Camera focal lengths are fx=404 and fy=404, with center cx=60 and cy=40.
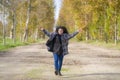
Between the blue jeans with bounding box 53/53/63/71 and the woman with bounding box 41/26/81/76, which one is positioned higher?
the woman with bounding box 41/26/81/76

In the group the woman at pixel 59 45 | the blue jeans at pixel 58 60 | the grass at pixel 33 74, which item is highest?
the woman at pixel 59 45

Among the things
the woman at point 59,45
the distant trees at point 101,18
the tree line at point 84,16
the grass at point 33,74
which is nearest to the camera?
the grass at point 33,74

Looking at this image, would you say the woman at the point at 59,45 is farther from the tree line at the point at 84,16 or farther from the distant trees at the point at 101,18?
the distant trees at the point at 101,18

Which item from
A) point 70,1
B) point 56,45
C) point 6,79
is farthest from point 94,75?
point 70,1

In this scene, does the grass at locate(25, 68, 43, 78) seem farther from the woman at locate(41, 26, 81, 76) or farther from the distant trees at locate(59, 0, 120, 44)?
the distant trees at locate(59, 0, 120, 44)

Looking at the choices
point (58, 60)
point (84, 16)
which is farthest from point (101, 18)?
point (58, 60)

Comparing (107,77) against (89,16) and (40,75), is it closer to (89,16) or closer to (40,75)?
(40,75)

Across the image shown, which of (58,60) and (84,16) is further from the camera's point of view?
(84,16)

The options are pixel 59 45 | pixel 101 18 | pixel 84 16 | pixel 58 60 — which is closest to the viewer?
pixel 59 45

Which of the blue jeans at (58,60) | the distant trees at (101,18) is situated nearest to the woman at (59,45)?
the blue jeans at (58,60)

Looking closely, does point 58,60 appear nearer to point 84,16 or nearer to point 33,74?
point 33,74

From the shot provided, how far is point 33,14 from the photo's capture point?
72.9 m

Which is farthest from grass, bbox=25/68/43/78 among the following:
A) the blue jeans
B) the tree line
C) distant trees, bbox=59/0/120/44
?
distant trees, bbox=59/0/120/44

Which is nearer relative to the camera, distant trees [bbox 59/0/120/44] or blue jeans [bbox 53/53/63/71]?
blue jeans [bbox 53/53/63/71]
